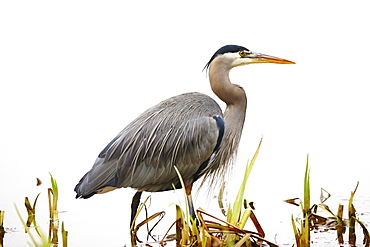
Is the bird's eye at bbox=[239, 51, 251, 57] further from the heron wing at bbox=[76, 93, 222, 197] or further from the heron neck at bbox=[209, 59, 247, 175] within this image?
the heron wing at bbox=[76, 93, 222, 197]

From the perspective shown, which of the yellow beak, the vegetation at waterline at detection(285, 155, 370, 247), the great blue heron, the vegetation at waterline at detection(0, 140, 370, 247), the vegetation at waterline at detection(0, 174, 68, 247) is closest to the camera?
the vegetation at waterline at detection(0, 140, 370, 247)

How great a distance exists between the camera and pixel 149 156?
16.9 ft

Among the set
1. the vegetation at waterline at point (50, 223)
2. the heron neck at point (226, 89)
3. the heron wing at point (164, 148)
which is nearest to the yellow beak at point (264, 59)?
the heron neck at point (226, 89)

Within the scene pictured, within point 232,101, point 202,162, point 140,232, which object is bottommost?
point 140,232

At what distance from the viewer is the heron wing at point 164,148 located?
5.12 metres

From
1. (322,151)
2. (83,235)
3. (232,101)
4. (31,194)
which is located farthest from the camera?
(322,151)

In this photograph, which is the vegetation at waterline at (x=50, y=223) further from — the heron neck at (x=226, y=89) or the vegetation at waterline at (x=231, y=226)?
the heron neck at (x=226, y=89)

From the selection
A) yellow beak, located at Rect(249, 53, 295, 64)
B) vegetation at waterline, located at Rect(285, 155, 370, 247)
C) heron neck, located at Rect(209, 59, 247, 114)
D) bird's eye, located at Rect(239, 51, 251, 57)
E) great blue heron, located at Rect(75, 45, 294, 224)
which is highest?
bird's eye, located at Rect(239, 51, 251, 57)

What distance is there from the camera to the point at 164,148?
→ 518 cm

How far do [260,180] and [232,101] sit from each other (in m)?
1.09

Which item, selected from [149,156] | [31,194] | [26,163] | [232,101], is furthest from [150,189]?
[26,163]

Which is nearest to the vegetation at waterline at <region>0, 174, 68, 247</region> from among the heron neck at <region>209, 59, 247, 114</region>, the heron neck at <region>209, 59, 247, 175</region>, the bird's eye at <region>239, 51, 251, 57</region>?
the heron neck at <region>209, 59, 247, 175</region>

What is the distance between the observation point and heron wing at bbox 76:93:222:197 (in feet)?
16.8

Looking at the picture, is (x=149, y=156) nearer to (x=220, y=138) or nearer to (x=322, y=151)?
(x=220, y=138)
